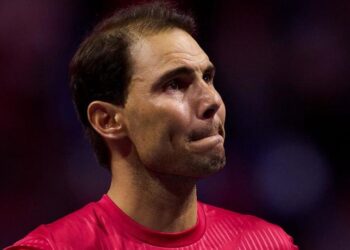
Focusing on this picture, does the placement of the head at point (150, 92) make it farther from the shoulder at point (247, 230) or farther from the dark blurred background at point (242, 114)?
the dark blurred background at point (242, 114)

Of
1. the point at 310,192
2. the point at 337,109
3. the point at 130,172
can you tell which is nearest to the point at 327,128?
the point at 337,109

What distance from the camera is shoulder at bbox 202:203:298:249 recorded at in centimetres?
185

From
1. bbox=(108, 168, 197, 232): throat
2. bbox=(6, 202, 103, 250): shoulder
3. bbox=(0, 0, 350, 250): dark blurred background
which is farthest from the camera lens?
bbox=(0, 0, 350, 250): dark blurred background

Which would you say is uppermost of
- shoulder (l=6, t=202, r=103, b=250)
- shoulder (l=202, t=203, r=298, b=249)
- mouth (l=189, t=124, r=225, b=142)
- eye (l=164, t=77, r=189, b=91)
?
eye (l=164, t=77, r=189, b=91)

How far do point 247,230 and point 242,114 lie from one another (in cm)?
115

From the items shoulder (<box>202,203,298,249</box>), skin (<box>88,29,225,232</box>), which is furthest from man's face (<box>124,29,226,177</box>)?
shoulder (<box>202,203,298,249</box>)

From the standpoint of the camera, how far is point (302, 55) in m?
3.06

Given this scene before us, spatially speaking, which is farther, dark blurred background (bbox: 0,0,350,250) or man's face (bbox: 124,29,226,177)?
dark blurred background (bbox: 0,0,350,250)

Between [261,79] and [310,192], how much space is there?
0.57m

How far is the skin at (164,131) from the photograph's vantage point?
163cm

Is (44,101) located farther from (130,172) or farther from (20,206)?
(130,172)

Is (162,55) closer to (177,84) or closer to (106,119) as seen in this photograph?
(177,84)

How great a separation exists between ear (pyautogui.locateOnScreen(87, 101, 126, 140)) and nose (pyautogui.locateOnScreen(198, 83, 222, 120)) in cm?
22

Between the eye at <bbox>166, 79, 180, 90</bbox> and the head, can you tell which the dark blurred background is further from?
the eye at <bbox>166, 79, 180, 90</bbox>
